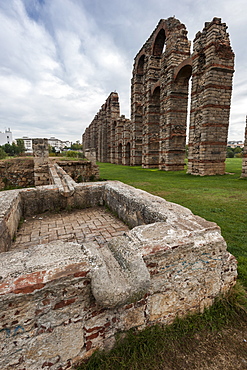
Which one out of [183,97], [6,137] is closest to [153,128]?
[183,97]

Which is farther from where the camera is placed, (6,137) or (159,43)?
(6,137)

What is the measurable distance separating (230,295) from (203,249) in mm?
756

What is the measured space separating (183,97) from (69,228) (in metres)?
14.9

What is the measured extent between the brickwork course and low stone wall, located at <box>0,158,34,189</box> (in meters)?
10.6

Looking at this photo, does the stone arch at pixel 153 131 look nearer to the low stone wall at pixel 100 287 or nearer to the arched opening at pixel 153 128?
the arched opening at pixel 153 128

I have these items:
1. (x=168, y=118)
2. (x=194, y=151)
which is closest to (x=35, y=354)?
(x=194, y=151)

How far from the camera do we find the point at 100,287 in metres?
1.35

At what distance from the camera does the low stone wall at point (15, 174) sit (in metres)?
11.0

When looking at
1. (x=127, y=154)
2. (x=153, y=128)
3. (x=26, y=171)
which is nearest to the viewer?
(x=26, y=171)

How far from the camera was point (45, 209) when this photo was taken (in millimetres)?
4441

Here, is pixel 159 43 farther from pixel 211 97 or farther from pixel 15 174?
pixel 15 174

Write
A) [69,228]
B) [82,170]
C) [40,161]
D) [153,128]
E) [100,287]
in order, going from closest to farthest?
[100,287], [69,228], [40,161], [82,170], [153,128]

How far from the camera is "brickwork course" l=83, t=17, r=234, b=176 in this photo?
11.1 meters

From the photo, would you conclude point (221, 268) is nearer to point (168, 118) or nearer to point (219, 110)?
point (219, 110)
